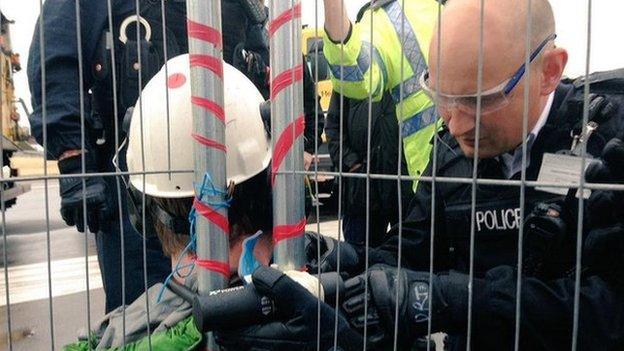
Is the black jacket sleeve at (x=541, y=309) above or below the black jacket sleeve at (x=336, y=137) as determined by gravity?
below

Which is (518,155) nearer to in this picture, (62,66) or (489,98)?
(489,98)

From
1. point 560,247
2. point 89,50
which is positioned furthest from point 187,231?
point 89,50

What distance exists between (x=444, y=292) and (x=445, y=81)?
38 cm

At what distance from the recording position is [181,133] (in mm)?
1283

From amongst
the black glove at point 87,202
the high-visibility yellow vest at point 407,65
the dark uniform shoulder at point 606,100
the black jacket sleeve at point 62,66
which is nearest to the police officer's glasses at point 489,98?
the dark uniform shoulder at point 606,100

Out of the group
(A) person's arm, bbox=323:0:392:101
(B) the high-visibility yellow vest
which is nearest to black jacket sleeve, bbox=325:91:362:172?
(B) the high-visibility yellow vest

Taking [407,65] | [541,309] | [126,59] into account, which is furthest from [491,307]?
[126,59]

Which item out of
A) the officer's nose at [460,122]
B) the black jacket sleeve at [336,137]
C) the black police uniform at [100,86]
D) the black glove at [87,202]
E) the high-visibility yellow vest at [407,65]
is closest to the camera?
the officer's nose at [460,122]

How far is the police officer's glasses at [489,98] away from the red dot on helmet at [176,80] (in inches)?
21.4

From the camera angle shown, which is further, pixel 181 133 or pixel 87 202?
pixel 87 202

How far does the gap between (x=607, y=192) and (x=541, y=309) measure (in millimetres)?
218

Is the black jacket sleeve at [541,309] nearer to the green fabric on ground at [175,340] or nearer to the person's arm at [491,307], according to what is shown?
the person's arm at [491,307]

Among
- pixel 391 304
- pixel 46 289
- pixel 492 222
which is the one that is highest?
pixel 492 222

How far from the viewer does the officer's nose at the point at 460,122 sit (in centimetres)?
109
